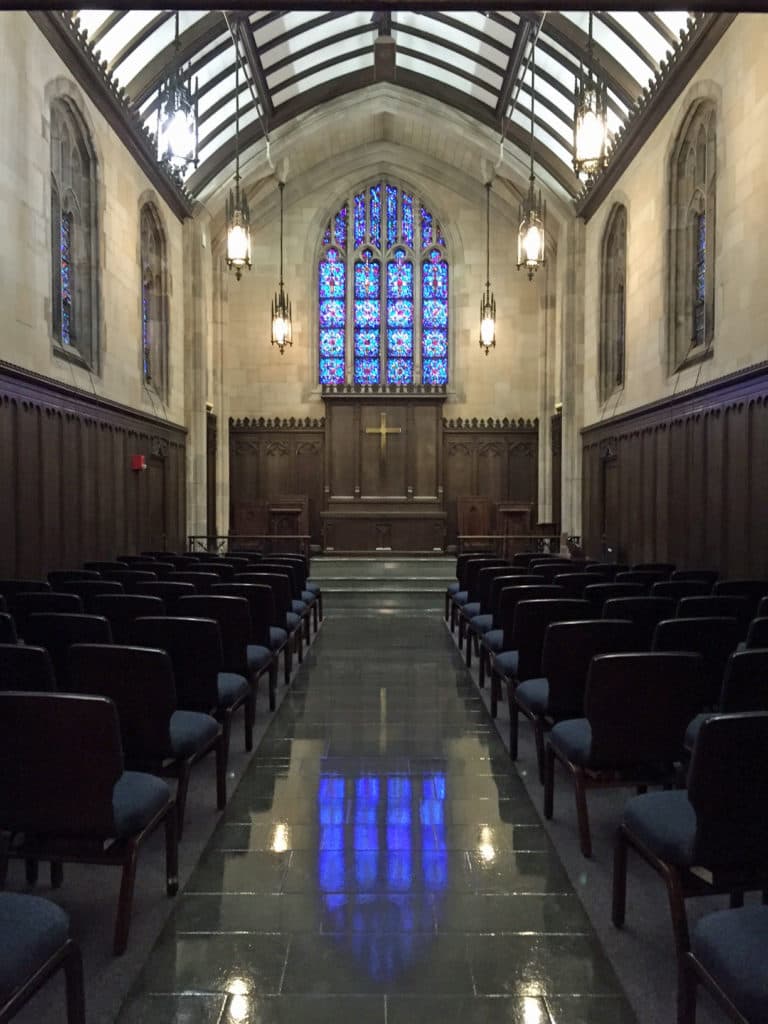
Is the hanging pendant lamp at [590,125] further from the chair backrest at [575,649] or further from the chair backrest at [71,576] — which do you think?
the chair backrest at [71,576]

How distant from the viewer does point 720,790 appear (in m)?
2.24

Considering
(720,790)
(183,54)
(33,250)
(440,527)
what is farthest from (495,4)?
(440,527)

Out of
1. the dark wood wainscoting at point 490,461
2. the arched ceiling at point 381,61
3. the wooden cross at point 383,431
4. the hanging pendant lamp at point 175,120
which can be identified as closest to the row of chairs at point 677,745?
the hanging pendant lamp at point 175,120

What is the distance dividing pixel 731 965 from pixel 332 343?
1894 cm

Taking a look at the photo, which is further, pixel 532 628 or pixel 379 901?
pixel 532 628

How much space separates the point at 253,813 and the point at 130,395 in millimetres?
10554

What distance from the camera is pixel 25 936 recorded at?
73.5 inches

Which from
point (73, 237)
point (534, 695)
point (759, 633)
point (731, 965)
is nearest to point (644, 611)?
point (759, 633)

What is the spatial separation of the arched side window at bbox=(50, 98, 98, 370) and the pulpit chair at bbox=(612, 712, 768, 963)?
10183 millimetres

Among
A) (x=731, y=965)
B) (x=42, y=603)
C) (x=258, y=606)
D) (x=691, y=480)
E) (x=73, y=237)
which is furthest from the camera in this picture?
(x=73, y=237)

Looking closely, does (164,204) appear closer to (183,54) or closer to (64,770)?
(183,54)

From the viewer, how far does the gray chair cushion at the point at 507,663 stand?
509 centimetres

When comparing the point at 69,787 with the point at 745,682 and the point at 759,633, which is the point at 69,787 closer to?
the point at 745,682

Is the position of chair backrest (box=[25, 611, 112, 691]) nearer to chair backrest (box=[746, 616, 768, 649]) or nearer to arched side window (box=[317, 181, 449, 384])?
chair backrest (box=[746, 616, 768, 649])
